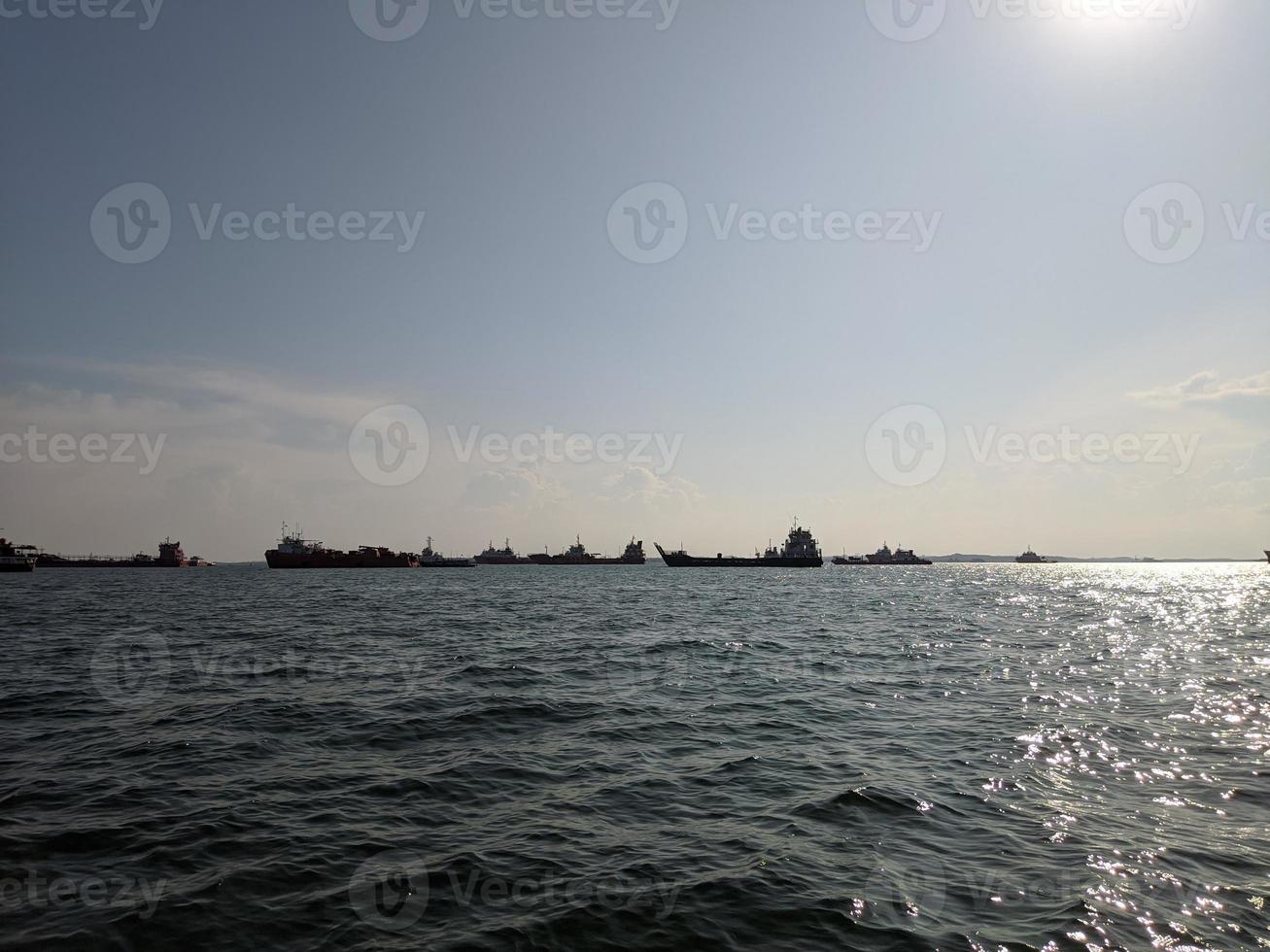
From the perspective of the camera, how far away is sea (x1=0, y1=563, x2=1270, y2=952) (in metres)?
6.89

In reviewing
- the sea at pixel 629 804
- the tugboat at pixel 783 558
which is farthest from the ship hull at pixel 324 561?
the sea at pixel 629 804

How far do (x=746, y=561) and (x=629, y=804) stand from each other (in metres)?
174

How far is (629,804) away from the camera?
10.2 metres

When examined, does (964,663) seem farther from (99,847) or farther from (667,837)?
(99,847)

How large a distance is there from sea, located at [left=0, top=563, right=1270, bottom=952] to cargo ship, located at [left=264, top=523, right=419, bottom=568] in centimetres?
13889

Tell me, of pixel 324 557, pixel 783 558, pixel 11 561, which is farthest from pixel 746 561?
pixel 11 561

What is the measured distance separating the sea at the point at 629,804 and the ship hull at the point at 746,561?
157m

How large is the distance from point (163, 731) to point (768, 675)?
1647cm

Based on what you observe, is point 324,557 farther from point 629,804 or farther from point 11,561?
point 629,804

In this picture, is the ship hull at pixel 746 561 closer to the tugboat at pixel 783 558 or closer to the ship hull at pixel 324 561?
the tugboat at pixel 783 558

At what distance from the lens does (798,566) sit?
18012cm

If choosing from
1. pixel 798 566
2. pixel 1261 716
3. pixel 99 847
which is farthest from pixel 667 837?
pixel 798 566

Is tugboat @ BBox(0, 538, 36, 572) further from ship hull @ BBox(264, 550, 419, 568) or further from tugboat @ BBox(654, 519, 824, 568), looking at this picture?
tugboat @ BBox(654, 519, 824, 568)

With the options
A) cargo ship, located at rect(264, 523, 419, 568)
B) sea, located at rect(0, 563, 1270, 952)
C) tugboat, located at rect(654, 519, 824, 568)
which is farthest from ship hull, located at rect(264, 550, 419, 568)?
sea, located at rect(0, 563, 1270, 952)
